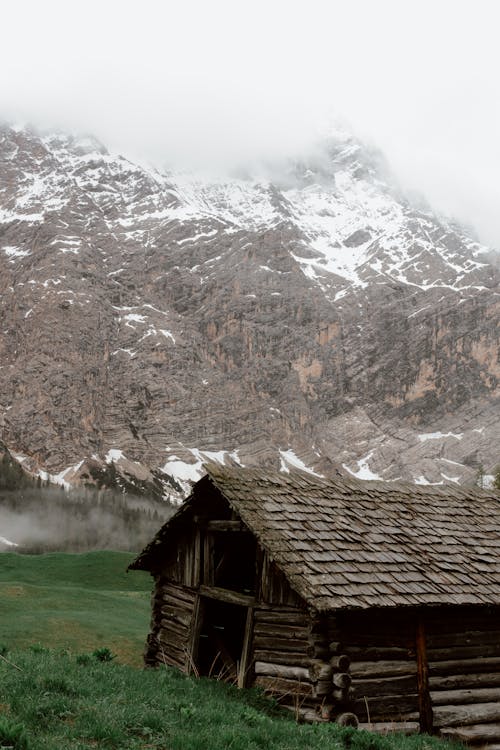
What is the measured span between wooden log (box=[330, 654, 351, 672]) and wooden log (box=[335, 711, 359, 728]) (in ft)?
2.31

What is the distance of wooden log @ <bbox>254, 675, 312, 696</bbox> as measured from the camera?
39.7ft

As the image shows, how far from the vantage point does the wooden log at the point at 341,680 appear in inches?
453

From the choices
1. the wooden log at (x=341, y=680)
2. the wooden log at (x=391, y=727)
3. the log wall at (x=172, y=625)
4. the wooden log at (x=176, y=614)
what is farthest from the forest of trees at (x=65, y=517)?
the wooden log at (x=341, y=680)

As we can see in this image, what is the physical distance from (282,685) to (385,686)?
1940mm

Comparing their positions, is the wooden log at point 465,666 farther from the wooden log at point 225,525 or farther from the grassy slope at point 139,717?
the wooden log at point 225,525

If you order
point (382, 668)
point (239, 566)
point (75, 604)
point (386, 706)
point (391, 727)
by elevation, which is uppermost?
point (239, 566)

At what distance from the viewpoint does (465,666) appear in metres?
13.3

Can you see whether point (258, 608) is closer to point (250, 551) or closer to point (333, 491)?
point (333, 491)

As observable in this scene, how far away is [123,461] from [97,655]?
18360 cm

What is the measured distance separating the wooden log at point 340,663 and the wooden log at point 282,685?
68 cm

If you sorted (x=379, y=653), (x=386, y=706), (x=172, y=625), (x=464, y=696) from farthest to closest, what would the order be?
(x=172, y=625), (x=464, y=696), (x=379, y=653), (x=386, y=706)

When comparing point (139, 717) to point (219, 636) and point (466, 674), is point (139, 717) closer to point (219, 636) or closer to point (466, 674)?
point (466, 674)

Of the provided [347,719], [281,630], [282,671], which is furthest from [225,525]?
[347,719]

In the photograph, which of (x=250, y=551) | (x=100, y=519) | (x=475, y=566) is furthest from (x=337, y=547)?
(x=100, y=519)
